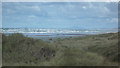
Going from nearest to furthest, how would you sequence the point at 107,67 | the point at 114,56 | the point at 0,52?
the point at 107,67, the point at 114,56, the point at 0,52

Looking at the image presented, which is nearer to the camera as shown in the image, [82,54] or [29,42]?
[82,54]

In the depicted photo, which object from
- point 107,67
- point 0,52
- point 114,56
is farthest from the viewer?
point 0,52

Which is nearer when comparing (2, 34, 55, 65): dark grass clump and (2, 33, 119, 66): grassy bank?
(2, 33, 119, 66): grassy bank

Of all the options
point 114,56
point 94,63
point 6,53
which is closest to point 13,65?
Result: point 6,53

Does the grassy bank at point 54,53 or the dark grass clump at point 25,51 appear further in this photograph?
the dark grass clump at point 25,51

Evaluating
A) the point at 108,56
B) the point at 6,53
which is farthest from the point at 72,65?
the point at 6,53

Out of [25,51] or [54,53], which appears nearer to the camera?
[54,53]

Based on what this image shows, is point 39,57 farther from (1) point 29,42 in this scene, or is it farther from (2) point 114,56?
(2) point 114,56
